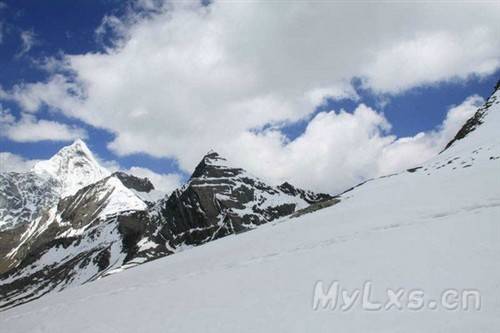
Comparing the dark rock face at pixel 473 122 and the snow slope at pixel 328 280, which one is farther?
the dark rock face at pixel 473 122

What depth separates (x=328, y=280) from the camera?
1327 cm

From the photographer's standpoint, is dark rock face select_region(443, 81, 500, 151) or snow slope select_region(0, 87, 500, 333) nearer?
snow slope select_region(0, 87, 500, 333)

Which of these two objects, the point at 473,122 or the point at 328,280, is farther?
the point at 473,122

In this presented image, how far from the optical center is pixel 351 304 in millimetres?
11188

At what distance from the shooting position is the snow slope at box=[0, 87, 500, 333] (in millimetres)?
10516

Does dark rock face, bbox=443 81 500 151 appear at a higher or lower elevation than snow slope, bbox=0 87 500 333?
higher

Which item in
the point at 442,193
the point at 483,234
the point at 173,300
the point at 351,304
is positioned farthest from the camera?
the point at 442,193

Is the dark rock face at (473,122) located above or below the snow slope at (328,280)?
above

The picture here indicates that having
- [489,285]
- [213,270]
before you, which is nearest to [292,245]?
[213,270]

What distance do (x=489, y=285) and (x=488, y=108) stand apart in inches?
2886

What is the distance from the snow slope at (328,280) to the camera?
1052 cm

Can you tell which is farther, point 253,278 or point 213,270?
point 213,270

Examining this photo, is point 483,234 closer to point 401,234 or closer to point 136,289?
point 401,234

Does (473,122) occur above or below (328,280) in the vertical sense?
above
